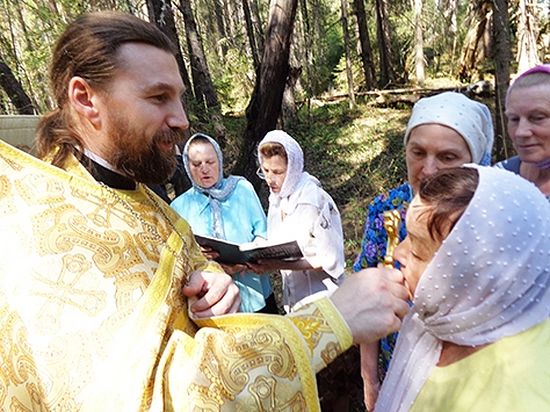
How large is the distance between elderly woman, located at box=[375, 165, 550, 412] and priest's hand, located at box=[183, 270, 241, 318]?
20.3 inches

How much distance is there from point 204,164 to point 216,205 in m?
0.33

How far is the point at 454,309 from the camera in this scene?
1125 mm

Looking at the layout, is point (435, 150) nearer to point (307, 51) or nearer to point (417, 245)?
point (417, 245)

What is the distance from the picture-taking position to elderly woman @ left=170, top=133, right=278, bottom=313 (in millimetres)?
3232

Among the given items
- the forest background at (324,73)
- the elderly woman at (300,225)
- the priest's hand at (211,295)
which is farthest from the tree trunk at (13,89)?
the priest's hand at (211,295)

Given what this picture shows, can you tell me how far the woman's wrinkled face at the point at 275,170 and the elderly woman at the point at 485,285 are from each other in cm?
185

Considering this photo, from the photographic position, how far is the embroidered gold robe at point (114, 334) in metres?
0.89

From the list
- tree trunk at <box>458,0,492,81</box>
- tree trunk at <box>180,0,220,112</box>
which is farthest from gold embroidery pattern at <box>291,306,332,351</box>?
tree trunk at <box>458,0,492,81</box>

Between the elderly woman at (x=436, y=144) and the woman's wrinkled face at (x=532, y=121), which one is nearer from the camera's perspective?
the elderly woman at (x=436, y=144)

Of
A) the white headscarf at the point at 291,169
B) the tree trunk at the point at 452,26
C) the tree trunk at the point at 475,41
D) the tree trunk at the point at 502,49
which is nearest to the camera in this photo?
the white headscarf at the point at 291,169

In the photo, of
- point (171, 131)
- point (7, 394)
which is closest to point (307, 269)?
point (171, 131)

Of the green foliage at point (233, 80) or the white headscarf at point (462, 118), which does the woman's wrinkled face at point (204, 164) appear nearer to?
the white headscarf at point (462, 118)

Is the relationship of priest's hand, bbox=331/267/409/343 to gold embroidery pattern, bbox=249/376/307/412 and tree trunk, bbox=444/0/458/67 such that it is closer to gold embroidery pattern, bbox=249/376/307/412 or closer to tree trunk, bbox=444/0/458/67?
gold embroidery pattern, bbox=249/376/307/412

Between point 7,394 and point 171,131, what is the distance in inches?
32.4
